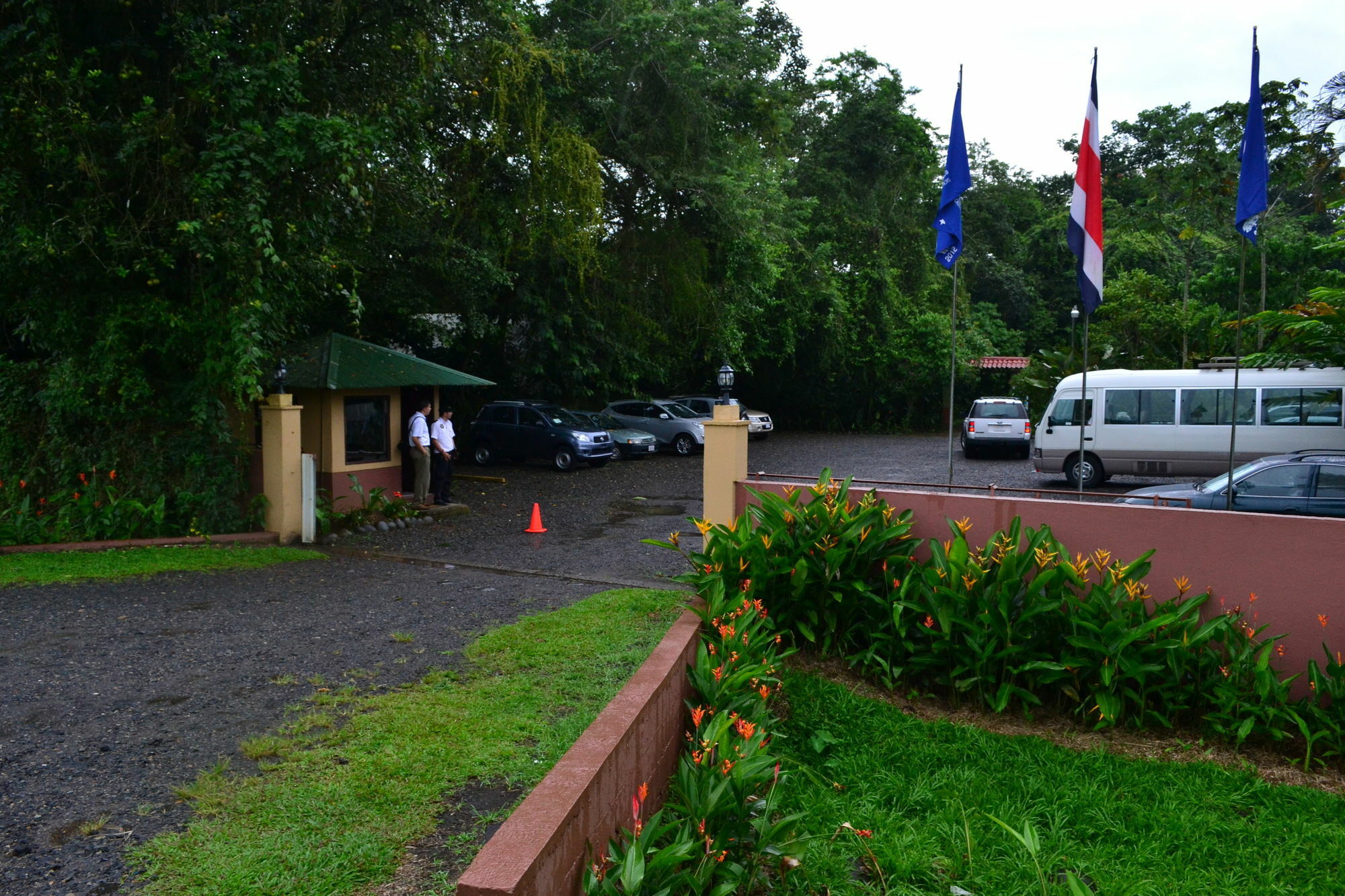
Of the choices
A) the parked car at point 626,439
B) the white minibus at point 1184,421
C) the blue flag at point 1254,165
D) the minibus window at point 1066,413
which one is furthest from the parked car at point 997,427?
the blue flag at point 1254,165

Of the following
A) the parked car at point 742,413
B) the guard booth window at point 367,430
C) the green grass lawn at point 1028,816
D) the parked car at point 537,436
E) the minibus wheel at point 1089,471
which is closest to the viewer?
the green grass lawn at point 1028,816

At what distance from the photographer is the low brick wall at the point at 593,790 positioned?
10.2 feet

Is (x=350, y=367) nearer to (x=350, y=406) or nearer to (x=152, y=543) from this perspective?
(x=350, y=406)

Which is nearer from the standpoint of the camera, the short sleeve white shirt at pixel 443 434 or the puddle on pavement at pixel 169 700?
the puddle on pavement at pixel 169 700

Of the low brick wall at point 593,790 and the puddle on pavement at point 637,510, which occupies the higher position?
the low brick wall at point 593,790

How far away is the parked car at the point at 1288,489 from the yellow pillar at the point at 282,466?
392 inches

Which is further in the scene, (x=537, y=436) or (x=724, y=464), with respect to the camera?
(x=537, y=436)

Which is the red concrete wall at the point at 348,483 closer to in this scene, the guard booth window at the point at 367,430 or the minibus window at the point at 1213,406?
the guard booth window at the point at 367,430

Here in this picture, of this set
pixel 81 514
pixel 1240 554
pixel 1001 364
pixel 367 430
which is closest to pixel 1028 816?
pixel 1240 554

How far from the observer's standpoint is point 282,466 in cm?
1277

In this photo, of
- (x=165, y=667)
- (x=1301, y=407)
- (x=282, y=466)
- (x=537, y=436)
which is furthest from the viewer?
(x=537, y=436)

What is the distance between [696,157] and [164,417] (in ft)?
42.9

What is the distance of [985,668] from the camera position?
6.55 m

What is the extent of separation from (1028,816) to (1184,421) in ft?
48.5
